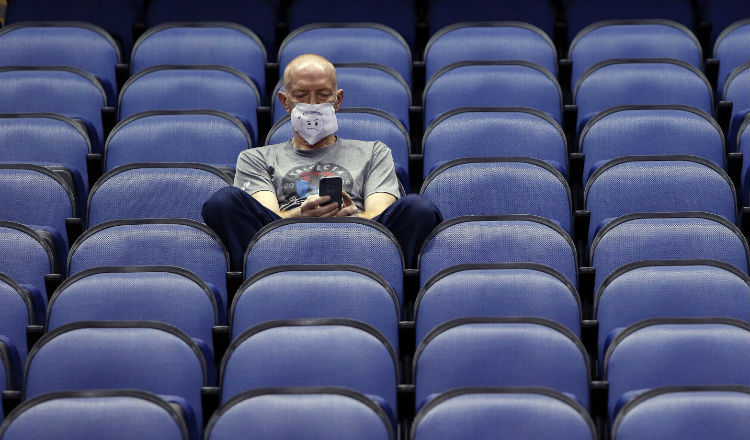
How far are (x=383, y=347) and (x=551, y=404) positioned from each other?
7.5 inches

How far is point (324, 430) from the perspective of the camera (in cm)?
120

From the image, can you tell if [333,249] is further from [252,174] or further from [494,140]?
[494,140]

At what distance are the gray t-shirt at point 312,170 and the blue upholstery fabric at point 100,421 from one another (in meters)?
0.47

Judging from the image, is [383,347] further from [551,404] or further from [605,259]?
[605,259]

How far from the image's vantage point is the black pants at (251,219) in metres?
1.53

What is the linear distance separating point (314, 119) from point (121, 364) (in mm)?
470

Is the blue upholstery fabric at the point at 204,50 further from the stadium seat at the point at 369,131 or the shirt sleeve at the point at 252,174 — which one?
the shirt sleeve at the point at 252,174

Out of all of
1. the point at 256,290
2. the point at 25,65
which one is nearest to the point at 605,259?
the point at 256,290

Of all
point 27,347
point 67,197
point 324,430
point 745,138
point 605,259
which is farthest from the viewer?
point 745,138

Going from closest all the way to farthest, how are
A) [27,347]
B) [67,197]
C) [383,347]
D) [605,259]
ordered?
[383,347] → [27,347] → [605,259] → [67,197]

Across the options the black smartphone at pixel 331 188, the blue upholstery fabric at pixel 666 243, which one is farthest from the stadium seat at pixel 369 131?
the blue upholstery fabric at pixel 666 243

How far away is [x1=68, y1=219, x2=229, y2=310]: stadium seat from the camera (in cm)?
152

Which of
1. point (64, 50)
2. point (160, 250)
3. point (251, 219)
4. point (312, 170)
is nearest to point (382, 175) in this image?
point (312, 170)

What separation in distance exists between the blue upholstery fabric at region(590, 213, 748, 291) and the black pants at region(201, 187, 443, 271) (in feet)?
0.65
